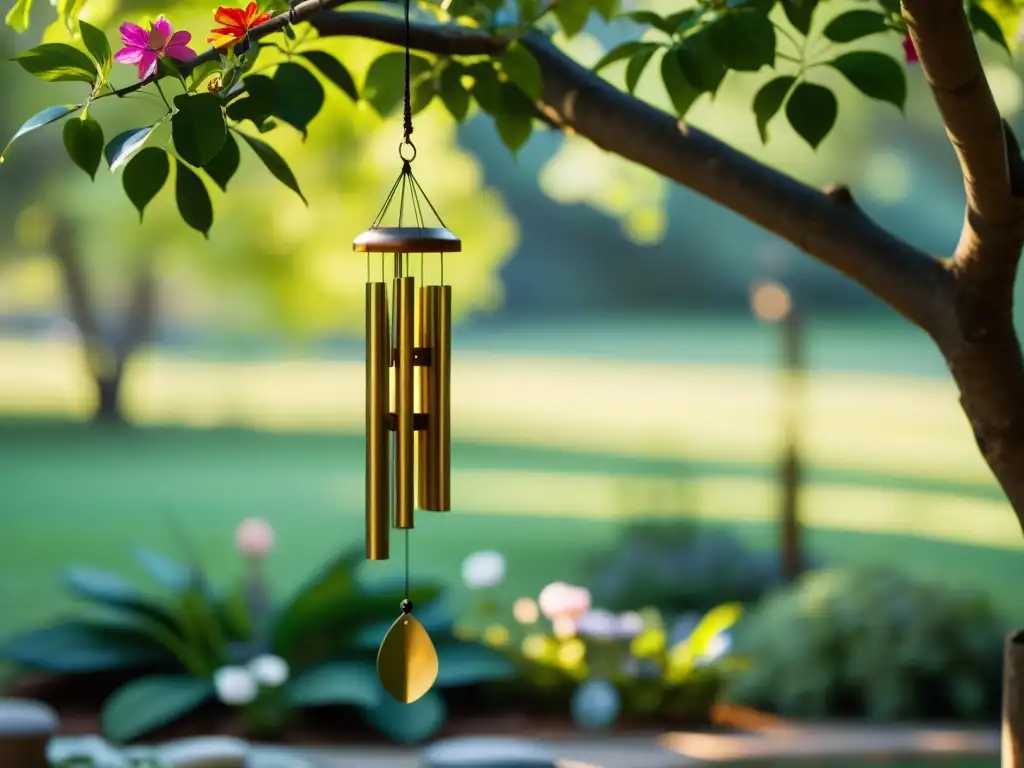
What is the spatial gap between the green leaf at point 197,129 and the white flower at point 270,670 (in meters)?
3.05

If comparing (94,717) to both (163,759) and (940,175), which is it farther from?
(940,175)

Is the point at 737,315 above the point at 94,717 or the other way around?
above

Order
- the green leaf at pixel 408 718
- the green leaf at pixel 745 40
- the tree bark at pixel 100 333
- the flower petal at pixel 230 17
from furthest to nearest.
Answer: the tree bark at pixel 100 333
the green leaf at pixel 408 718
the green leaf at pixel 745 40
the flower petal at pixel 230 17

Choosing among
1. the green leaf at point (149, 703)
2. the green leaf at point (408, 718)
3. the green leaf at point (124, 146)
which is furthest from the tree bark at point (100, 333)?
the green leaf at point (124, 146)

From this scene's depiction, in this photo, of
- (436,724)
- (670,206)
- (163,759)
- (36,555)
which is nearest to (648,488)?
(436,724)

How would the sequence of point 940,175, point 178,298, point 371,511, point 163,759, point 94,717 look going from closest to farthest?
point 371,511
point 163,759
point 94,717
point 940,175
point 178,298

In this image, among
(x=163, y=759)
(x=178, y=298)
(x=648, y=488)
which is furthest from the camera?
(x=178, y=298)

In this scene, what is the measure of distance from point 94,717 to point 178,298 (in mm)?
7903

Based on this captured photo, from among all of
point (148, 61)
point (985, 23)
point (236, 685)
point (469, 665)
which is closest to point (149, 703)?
point (236, 685)

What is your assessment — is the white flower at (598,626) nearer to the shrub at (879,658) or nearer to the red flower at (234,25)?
the shrub at (879,658)

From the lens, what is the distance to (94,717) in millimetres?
4652

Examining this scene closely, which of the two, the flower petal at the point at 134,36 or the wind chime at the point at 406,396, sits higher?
the flower petal at the point at 134,36

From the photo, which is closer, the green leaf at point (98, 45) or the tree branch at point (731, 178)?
the green leaf at point (98, 45)

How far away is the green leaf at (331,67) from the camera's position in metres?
1.98
